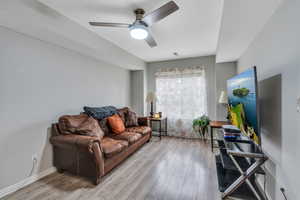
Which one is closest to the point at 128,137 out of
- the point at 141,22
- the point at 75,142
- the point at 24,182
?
the point at 75,142

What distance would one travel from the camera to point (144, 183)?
198cm

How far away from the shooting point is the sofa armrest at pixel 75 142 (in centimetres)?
189

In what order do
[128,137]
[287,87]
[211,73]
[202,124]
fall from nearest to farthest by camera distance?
[287,87], [128,137], [202,124], [211,73]

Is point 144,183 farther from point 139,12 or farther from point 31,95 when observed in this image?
point 139,12

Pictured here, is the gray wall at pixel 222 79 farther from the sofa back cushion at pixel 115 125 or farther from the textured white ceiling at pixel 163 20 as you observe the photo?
the sofa back cushion at pixel 115 125

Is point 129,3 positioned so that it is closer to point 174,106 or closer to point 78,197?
point 78,197

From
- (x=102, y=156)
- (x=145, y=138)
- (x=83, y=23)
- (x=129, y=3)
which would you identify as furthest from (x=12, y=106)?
(x=145, y=138)

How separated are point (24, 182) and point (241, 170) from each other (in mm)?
2930

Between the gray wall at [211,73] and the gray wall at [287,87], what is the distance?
2.06m

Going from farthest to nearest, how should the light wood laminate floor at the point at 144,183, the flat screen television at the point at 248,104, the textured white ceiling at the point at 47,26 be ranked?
the light wood laminate floor at the point at 144,183 < the textured white ceiling at the point at 47,26 < the flat screen television at the point at 248,104

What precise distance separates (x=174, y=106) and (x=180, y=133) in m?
0.89

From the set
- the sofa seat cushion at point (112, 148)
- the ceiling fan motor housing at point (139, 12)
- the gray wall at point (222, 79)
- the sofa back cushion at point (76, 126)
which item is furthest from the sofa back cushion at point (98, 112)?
the gray wall at point (222, 79)

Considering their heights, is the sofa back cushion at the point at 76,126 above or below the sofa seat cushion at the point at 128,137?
above

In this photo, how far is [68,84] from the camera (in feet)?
8.50
